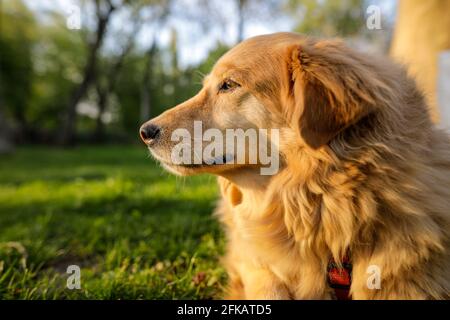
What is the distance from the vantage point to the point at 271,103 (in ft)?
7.20

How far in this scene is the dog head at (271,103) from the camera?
1.87 metres

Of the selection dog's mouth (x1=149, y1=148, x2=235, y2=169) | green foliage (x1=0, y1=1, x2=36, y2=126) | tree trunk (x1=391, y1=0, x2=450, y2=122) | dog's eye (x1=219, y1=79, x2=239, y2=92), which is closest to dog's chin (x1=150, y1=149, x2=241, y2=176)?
dog's mouth (x1=149, y1=148, x2=235, y2=169)

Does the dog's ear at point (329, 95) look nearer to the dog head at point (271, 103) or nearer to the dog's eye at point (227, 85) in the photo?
the dog head at point (271, 103)

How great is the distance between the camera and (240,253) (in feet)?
7.87

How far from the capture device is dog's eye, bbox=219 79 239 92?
2322 mm

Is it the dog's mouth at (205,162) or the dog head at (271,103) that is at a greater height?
the dog head at (271,103)

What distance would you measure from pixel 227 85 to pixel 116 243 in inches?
64.2

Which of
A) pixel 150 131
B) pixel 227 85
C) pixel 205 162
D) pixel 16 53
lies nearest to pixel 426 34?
pixel 227 85

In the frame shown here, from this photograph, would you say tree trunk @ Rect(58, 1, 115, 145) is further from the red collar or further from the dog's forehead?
the red collar

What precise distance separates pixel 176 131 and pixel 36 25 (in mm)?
34626

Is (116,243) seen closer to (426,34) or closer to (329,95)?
(329,95)

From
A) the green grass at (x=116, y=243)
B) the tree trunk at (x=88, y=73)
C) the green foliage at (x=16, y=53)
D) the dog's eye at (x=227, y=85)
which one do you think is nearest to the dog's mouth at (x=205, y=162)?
the dog's eye at (x=227, y=85)
